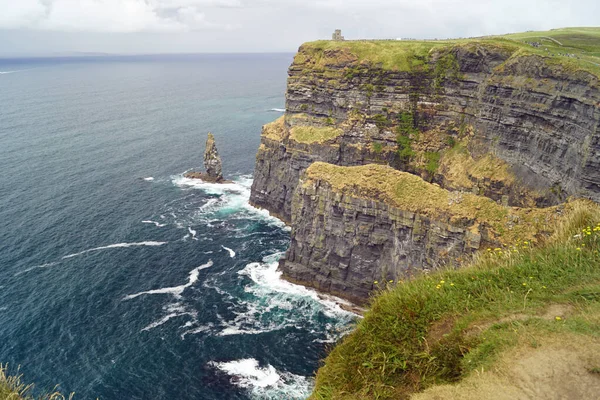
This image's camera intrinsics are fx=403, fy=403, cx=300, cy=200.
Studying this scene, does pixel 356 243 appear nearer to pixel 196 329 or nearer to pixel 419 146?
pixel 196 329

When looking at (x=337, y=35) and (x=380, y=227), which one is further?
(x=337, y=35)

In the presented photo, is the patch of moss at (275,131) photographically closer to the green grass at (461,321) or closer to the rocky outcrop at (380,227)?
the rocky outcrop at (380,227)

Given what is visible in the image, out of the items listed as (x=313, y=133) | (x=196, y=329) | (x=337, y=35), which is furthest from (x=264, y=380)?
(x=337, y=35)

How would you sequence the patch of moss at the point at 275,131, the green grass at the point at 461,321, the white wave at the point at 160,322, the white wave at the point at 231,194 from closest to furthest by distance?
the green grass at the point at 461,321
the white wave at the point at 160,322
the patch of moss at the point at 275,131
the white wave at the point at 231,194

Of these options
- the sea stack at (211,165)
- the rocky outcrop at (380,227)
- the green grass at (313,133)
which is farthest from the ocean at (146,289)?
the green grass at (313,133)

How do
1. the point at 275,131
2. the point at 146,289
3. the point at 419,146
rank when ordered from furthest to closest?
the point at 275,131
the point at 419,146
the point at 146,289

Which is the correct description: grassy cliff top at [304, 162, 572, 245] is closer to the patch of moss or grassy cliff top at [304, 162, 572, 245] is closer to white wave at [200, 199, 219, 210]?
the patch of moss

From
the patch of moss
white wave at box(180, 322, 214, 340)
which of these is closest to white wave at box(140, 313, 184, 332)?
white wave at box(180, 322, 214, 340)

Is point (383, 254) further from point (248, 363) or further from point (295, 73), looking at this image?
point (295, 73)
